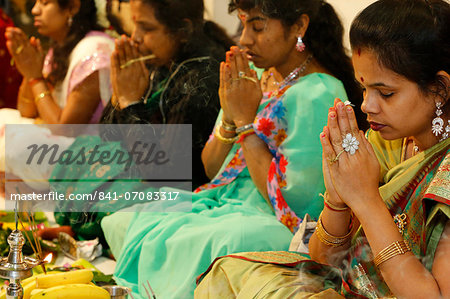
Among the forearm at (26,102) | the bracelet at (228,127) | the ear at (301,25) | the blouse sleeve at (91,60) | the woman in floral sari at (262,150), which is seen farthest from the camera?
the forearm at (26,102)

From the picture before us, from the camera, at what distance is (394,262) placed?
1.16 metres

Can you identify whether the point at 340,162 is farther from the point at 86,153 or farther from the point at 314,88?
the point at 86,153

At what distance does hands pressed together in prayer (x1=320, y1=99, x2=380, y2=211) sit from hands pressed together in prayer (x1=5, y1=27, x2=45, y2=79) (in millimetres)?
1738

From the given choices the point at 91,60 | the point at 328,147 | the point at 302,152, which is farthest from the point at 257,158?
the point at 91,60

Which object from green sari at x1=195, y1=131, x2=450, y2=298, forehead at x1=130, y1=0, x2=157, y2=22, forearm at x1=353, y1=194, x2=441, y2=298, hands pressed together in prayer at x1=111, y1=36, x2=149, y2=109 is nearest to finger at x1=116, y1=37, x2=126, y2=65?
hands pressed together in prayer at x1=111, y1=36, x2=149, y2=109

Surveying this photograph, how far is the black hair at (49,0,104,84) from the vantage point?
2.63 meters

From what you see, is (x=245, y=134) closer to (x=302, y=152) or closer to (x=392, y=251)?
(x=302, y=152)

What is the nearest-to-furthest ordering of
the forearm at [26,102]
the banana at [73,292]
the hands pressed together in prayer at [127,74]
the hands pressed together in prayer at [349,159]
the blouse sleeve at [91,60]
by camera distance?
the hands pressed together in prayer at [349,159] → the banana at [73,292] → the hands pressed together in prayer at [127,74] → the blouse sleeve at [91,60] → the forearm at [26,102]

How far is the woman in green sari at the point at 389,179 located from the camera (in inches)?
45.8

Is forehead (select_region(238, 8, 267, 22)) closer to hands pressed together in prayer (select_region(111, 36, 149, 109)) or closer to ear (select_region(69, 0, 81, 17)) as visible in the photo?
hands pressed together in prayer (select_region(111, 36, 149, 109))

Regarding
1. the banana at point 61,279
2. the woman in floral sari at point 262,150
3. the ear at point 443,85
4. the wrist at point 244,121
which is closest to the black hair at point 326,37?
the woman in floral sari at point 262,150

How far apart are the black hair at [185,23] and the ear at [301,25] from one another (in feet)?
1.81

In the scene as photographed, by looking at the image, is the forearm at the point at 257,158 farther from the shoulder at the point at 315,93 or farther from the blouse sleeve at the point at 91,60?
the blouse sleeve at the point at 91,60

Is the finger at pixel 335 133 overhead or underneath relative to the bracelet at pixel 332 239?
overhead
